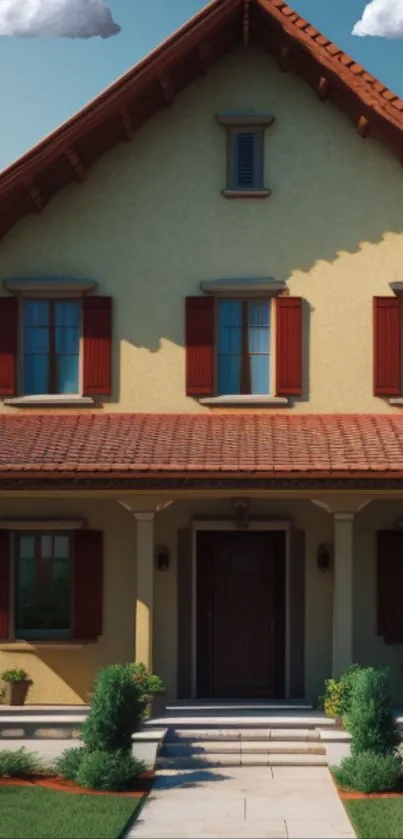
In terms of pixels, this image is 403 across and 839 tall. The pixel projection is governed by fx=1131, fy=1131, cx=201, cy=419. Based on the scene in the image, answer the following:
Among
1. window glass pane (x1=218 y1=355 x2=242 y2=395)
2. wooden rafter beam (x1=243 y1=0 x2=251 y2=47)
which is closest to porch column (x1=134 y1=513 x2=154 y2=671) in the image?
window glass pane (x1=218 y1=355 x2=242 y2=395)

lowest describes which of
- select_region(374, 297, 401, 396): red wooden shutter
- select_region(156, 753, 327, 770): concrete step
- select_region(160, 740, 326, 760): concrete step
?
select_region(156, 753, 327, 770): concrete step

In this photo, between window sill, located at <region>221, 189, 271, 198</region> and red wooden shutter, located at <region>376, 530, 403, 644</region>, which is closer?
red wooden shutter, located at <region>376, 530, 403, 644</region>

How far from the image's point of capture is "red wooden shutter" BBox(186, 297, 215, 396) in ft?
58.2

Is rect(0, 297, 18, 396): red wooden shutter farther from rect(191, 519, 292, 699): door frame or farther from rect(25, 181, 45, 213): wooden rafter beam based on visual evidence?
rect(191, 519, 292, 699): door frame

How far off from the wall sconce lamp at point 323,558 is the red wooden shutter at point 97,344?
4133 millimetres

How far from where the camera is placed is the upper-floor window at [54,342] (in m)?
17.8

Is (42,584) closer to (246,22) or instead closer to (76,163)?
(76,163)

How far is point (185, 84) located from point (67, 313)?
4054 mm

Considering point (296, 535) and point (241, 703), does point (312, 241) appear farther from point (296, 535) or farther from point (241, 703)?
point (241, 703)

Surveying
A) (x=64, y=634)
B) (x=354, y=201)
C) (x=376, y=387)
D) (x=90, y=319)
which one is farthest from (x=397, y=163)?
(x=64, y=634)

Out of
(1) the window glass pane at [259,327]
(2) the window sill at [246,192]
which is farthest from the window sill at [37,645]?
(2) the window sill at [246,192]

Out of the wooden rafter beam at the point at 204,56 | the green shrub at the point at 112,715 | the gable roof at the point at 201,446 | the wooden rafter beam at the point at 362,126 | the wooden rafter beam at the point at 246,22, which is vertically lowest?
the green shrub at the point at 112,715

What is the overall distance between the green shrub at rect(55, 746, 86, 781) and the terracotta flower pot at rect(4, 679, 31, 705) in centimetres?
333

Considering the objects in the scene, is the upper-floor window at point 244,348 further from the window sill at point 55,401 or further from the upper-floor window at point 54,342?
the window sill at point 55,401
